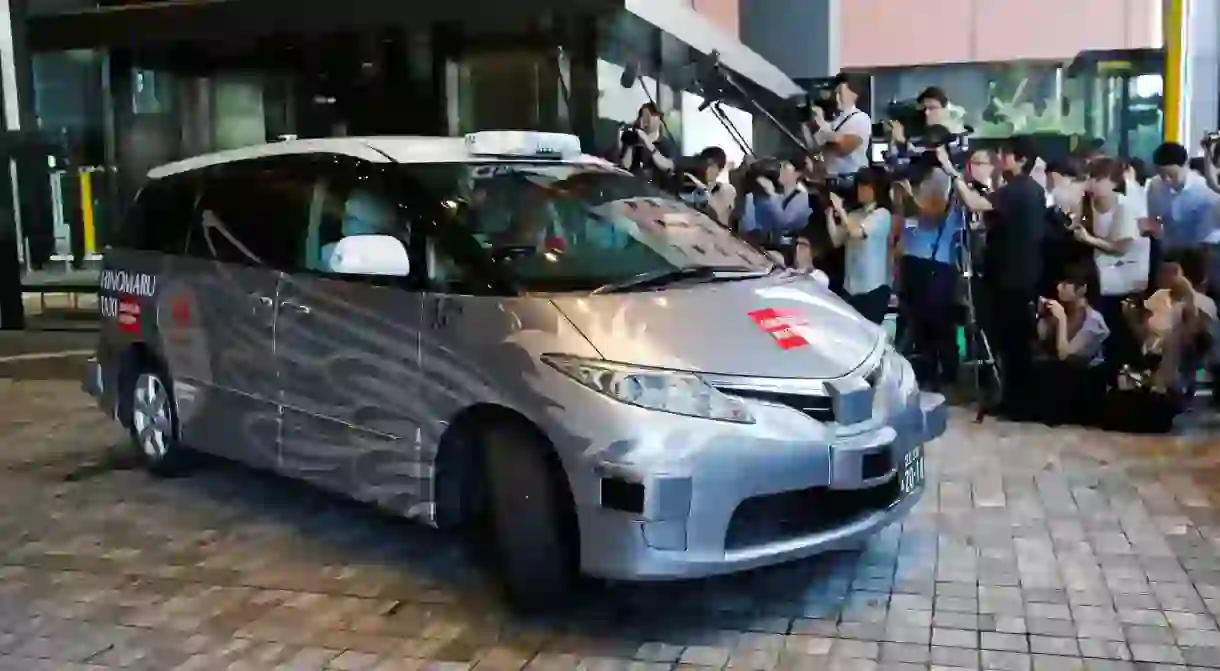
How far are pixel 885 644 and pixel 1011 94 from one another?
13.8m

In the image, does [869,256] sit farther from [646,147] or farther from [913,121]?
[646,147]

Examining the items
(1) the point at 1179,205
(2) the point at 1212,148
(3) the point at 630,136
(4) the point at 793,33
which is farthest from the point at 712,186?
(4) the point at 793,33

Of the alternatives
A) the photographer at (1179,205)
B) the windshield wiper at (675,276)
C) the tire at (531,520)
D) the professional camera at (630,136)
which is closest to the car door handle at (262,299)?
the tire at (531,520)

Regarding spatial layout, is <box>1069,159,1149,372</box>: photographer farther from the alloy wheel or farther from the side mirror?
the alloy wheel

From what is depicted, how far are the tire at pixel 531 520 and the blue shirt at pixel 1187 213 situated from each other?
4.98 metres

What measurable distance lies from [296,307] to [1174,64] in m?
10.4

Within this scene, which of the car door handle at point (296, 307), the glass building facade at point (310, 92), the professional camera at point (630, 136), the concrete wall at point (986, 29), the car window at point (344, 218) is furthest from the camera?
the concrete wall at point (986, 29)

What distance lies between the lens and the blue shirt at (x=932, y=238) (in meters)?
7.73

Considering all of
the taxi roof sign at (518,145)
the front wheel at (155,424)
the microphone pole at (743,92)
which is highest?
the microphone pole at (743,92)

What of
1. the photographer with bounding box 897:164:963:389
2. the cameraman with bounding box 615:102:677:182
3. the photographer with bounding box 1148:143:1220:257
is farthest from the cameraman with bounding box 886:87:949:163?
the cameraman with bounding box 615:102:677:182

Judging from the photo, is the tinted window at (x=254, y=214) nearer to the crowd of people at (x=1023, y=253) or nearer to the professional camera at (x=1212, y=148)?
the crowd of people at (x=1023, y=253)

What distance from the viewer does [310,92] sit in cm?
1077

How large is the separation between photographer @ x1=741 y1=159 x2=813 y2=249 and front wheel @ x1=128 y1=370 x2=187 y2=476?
4.01m

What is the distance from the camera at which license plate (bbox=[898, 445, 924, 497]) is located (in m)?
4.23
